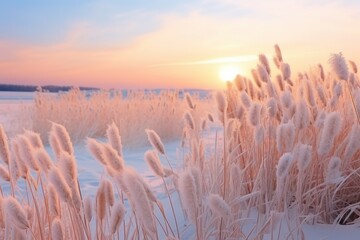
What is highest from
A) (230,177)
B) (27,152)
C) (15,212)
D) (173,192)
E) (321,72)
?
(321,72)

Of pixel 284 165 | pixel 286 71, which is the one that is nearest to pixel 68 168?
pixel 284 165

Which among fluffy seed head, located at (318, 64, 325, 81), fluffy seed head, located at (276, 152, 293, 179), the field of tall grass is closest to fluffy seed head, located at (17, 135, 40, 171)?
the field of tall grass

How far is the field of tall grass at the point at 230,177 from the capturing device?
1046 millimetres

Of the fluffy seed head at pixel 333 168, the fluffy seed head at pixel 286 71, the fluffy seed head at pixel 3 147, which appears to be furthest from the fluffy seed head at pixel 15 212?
the fluffy seed head at pixel 286 71

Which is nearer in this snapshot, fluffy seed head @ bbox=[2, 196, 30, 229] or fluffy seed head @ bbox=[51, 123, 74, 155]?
fluffy seed head @ bbox=[2, 196, 30, 229]

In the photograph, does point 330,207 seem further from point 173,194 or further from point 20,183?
point 20,183

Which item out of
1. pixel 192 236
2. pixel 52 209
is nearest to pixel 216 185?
pixel 192 236

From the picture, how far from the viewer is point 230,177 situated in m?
1.76

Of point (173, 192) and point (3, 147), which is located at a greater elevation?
point (3, 147)

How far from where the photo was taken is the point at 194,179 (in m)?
1.02

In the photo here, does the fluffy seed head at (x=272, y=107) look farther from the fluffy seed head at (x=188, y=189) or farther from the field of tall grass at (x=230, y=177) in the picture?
the fluffy seed head at (x=188, y=189)

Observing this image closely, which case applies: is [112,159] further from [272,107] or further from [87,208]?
[272,107]

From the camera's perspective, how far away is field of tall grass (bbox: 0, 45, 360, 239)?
1.05 m

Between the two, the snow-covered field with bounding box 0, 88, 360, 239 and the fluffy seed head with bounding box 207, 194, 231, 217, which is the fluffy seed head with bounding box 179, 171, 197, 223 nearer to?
the fluffy seed head with bounding box 207, 194, 231, 217
